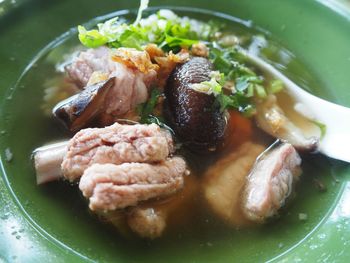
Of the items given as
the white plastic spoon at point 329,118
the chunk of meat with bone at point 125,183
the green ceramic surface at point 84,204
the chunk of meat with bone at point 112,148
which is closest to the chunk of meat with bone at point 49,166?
the green ceramic surface at point 84,204

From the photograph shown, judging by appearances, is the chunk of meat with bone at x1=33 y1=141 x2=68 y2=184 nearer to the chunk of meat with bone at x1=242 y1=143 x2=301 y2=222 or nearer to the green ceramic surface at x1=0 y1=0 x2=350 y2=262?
the green ceramic surface at x1=0 y1=0 x2=350 y2=262

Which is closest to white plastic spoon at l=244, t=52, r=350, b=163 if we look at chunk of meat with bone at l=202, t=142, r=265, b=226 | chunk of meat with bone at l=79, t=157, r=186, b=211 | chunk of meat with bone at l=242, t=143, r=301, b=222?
chunk of meat with bone at l=242, t=143, r=301, b=222

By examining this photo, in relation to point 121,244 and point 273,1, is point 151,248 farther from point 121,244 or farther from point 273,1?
point 273,1

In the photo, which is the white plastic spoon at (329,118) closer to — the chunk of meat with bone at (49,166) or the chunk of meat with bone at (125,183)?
the chunk of meat with bone at (125,183)

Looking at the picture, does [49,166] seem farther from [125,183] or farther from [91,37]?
[91,37]

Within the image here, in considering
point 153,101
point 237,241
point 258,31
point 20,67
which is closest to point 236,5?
point 258,31

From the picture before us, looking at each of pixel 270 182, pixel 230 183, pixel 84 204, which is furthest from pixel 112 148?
pixel 270 182
